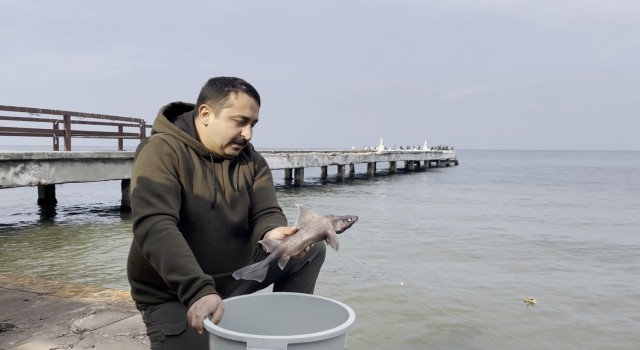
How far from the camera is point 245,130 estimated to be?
9.42 ft

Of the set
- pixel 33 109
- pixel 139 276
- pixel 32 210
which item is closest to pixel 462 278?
pixel 139 276

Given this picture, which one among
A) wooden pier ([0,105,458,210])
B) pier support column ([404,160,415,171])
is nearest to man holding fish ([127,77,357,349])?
wooden pier ([0,105,458,210])

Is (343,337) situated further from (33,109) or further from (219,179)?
(33,109)

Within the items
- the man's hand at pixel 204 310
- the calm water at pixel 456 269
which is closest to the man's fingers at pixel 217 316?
the man's hand at pixel 204 310

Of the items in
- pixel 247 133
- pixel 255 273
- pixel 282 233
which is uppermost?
pixel 247 133

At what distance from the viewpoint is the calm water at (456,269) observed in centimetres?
542

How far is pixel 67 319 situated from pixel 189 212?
2.24 meters

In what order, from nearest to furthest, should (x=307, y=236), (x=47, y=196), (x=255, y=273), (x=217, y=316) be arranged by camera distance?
(x=217, y=316)
(x=255, y=273)
(x=307, y=236)
(x=47, y=196)

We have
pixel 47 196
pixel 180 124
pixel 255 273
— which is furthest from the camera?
pixel 47 196

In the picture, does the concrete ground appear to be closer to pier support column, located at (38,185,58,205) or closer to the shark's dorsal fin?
the shark's dorsal fin

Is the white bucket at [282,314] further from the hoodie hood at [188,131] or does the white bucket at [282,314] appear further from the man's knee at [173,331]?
the hoodie hood at [188,131]

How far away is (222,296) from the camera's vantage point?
3.17m

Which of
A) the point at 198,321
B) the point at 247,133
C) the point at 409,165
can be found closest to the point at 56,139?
the point at 247,133

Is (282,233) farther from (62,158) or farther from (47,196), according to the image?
(47,196)
